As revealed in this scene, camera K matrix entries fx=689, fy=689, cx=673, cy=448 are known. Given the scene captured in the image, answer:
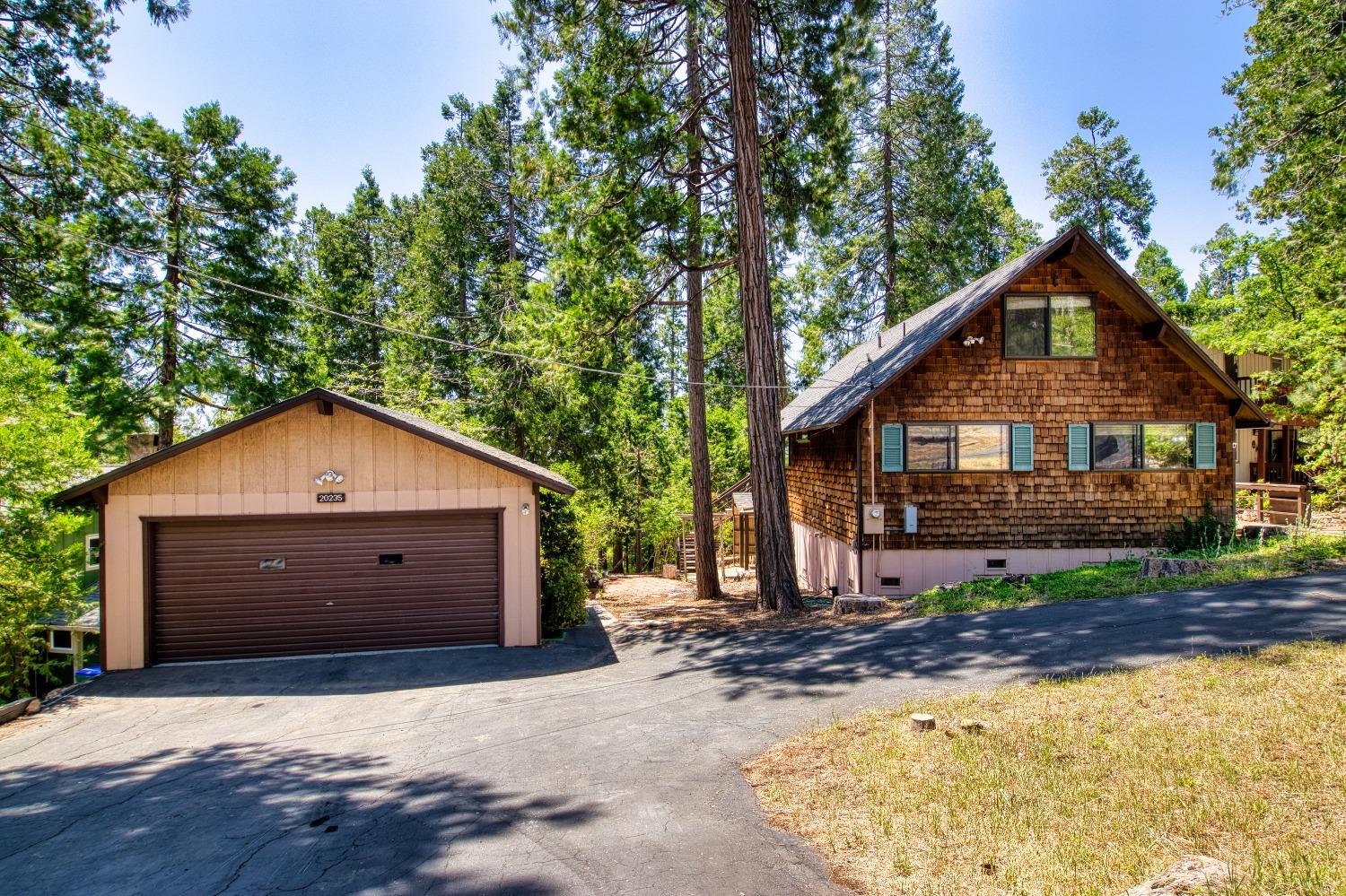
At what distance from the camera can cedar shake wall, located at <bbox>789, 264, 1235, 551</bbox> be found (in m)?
14.5

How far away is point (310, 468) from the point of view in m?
11.1

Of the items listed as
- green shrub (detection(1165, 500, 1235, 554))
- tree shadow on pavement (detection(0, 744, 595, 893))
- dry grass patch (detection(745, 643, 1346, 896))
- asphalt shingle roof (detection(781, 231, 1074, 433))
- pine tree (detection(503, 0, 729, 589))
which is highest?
pine tree (detection(503, 0, 729, 589))

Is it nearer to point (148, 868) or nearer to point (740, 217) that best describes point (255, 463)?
point (148, 868)

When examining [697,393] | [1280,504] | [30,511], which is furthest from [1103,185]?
[30,511]

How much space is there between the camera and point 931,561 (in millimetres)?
14406

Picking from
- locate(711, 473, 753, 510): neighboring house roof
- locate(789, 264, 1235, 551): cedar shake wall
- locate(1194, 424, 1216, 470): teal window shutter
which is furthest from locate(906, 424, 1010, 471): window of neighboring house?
locate(711, 473, 753, 510): neighboring house roof

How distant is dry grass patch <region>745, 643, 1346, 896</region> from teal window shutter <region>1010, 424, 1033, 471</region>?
7.94 metres

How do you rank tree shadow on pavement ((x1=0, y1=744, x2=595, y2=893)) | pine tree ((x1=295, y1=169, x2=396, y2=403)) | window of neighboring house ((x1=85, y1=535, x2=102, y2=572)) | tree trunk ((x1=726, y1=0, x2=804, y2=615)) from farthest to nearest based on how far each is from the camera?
pine tree ((x1=295, y1=169, x2=396, y2=403)), window of neighboring house ((x1=85, y1=535, x2=102, y2=572)), tree trunk ((x1=726, y1=0, x2=804, y2=615)), tree shadow on pavement ((x1=0, y1=744, x2=595, y2=893))

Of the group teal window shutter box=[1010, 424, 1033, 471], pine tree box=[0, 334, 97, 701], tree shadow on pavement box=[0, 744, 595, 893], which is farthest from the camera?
teal window shutter box=[1010, 424, 1033, 471]

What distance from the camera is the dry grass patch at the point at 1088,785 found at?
3738 millimetres

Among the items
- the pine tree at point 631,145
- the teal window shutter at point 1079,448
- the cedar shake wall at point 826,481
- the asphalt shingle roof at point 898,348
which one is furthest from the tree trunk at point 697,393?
the teal window shutter at point 1079,448

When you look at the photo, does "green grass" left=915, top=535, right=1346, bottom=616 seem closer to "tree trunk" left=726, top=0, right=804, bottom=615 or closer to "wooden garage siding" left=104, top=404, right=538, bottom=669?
"tree trunk" left=726, top=0, right=804, bottom=615

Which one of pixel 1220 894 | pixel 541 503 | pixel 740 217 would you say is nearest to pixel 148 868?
pixel 1220 894

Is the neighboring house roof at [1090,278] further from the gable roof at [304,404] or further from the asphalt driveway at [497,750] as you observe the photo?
the gable roof at [304,404]
